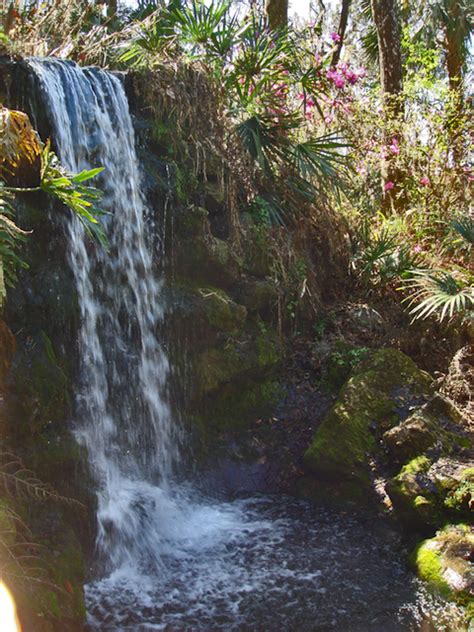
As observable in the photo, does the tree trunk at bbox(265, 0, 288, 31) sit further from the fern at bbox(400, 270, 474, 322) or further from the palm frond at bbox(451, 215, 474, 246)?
the fern at bbox(400, 270, 474, 322)

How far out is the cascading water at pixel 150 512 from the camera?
Answer: 4426 mm

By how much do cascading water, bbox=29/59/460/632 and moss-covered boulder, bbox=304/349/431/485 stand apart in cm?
53

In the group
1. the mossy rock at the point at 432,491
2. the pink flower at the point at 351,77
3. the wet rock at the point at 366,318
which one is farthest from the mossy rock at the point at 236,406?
the pink flower at the point at 351,77

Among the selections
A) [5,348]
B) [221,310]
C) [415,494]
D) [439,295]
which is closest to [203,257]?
[221,310]

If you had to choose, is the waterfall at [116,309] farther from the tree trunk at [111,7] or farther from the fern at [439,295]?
the tree trunk at [111,7]

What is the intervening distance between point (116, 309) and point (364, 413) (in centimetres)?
287

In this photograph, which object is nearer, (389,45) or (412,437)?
(412,437)

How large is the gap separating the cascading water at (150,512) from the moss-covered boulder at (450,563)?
15 centimetres

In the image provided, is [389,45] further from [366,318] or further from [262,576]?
[262,576]

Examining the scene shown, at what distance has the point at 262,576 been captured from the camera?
4.84 metres

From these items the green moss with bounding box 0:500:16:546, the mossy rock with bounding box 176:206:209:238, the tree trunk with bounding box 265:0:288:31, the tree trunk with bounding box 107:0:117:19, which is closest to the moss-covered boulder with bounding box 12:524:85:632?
the green moss with bounding box 0:500:16:546

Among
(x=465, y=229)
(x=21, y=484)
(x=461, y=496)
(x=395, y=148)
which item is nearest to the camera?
(x=21, y=484)

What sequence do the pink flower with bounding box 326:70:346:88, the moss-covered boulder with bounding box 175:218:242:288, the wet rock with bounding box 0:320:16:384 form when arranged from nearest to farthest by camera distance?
the wet rock with bounding box 0:320:16:384 → the moss-covered boulder with bounding box 175:218:242:288 → the pink flower with bounding box 326:70:346:88

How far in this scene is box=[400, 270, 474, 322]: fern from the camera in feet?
24.4
